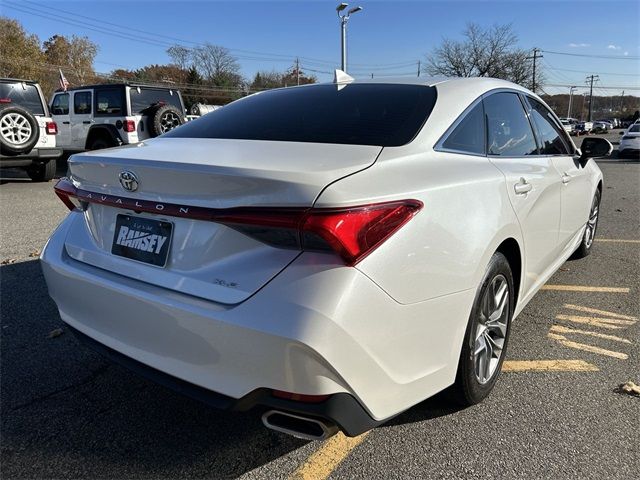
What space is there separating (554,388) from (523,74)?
56.1m

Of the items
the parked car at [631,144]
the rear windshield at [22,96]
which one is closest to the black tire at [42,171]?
the rear windshield at [22,96]

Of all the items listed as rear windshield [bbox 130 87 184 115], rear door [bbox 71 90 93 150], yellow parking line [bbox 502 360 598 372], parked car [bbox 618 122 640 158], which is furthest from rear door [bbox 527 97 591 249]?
parked car [bbox 618 122 640 158]

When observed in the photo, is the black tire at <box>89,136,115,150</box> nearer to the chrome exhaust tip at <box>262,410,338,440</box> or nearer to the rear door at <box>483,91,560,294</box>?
the rear door at <box>483,91,560,294</box>

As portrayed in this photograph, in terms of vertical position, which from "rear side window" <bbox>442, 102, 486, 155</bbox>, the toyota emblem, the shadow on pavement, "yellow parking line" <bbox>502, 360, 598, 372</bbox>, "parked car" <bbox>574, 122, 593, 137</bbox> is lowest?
"parked car" <bbox>574, 122, 593, 137</bbox>

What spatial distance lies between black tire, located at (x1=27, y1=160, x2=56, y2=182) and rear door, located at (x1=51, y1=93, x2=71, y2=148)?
1739 millimetres

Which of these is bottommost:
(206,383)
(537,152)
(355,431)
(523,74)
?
(355,431)

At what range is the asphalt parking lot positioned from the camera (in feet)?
7.14

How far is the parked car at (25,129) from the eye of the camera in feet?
30.8

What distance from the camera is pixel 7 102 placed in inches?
379

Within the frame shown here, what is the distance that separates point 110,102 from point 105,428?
35.4 ft

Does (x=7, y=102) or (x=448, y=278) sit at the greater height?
(x=7, y=102)

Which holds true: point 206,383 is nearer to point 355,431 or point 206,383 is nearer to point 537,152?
point 355,431

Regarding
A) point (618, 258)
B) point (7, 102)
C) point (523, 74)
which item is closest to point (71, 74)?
point (523, 74)

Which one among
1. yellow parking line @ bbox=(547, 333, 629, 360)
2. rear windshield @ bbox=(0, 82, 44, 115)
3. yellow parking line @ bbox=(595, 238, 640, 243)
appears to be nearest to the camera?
yellow parking line @ bbox=(547, 333, 629, 360)
